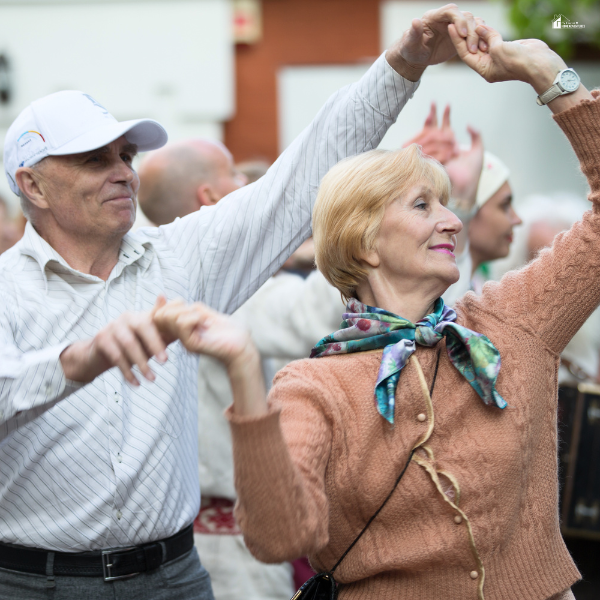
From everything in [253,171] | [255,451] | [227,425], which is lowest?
[227,425]

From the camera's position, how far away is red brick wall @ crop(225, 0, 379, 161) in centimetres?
1008

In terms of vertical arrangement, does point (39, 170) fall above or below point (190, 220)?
above

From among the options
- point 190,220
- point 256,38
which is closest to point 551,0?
point 256,38

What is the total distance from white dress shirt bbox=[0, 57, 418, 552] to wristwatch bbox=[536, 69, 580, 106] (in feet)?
1.64

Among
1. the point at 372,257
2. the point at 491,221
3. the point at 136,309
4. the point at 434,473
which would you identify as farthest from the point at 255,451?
the point at 491,221

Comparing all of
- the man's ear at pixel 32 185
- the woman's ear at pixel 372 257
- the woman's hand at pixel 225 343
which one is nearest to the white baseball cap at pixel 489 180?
the woman's ear at pixel 372 257

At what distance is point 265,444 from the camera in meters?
1.31

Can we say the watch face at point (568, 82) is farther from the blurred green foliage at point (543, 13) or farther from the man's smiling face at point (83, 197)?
the blurred green foliage at point (543, 13)

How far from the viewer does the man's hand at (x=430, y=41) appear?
71.5 inches

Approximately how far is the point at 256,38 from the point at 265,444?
9446 mm

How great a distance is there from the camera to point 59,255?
78.1 inches

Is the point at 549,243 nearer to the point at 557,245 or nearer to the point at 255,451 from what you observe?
the point at 557,245

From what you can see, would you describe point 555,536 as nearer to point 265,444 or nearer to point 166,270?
point 265,444

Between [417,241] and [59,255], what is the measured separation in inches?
34.9
